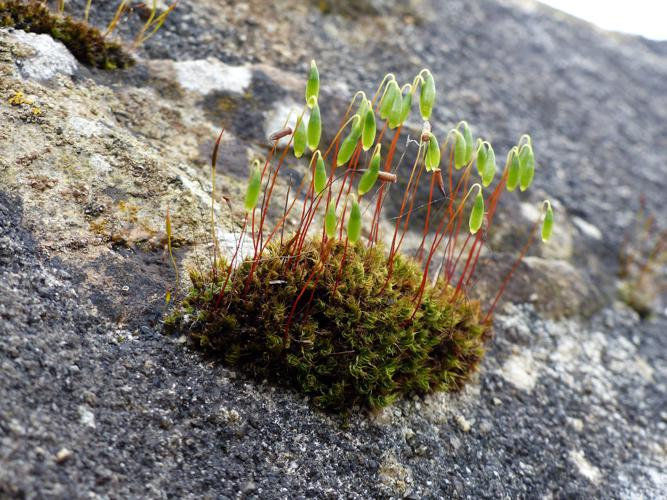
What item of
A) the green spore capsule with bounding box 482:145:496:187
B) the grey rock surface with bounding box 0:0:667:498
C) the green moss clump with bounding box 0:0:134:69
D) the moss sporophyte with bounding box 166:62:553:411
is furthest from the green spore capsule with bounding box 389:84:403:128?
the green moss clump with bounding box 0:0:134:69

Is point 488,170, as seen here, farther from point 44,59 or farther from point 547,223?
point 44,59

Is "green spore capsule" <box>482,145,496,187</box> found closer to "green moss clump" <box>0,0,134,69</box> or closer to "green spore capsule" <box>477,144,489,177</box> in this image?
"green spore capsule" <box>477,144,489,177</box>

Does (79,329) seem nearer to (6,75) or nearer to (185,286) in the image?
(185,286)

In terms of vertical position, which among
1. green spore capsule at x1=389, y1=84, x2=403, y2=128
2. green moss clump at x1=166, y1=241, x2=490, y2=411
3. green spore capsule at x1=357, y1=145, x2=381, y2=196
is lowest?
green moss clump at x1=166, y1=241, x2=490, y2=411

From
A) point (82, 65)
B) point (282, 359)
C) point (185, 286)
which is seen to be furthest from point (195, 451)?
point (82, 65)

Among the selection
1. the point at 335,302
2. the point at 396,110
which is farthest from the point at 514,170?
the point at 335,302
